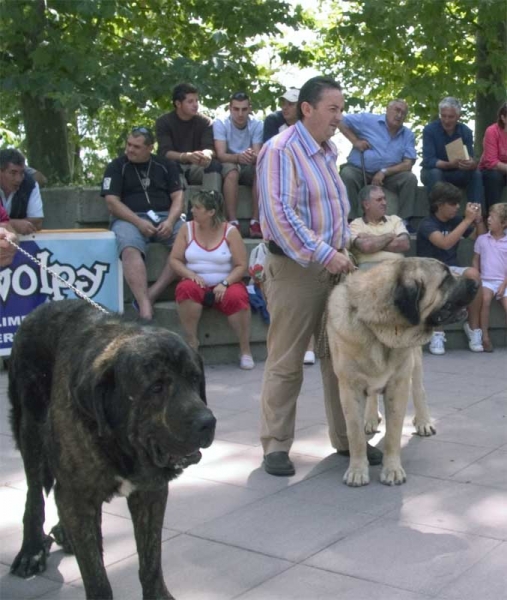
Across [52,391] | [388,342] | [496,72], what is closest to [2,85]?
[496,72]

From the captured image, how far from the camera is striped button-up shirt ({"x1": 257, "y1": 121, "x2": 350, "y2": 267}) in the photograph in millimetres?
5398

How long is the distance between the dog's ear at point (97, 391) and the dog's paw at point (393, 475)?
2546 mm

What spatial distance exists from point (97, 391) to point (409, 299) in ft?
7.90

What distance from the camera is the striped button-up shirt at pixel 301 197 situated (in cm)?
540

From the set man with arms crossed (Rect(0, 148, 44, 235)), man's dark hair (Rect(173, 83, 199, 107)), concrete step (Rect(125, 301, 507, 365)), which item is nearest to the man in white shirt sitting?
man's dark hair (Rect(173, 83, 199, 107))

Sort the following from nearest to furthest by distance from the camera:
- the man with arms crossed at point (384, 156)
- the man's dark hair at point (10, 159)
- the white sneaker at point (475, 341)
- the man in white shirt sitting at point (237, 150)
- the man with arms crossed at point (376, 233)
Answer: the man with arms crossed at point (376, 233), the man's dark hair at point (10, 159), the white sneaker at point (475, 341), the man in white shirt sitting at point (237, 150), the man with arms crossed at point (384, 156)

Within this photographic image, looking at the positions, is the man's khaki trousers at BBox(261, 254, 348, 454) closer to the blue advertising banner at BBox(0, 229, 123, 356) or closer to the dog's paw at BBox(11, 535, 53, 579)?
the dog's paw at BBox(11, 535, 53, 579)

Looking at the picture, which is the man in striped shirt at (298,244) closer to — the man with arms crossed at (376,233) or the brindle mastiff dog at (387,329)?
the brindle mastiff dog at (387,329)

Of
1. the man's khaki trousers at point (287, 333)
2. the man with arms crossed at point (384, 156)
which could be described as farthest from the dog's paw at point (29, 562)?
the man with arms crossed at point (384, 156)

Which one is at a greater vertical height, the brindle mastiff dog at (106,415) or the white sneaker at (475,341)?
the brindle mastiff dog at (106,415)

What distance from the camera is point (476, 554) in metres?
4.30

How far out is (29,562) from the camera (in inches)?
163

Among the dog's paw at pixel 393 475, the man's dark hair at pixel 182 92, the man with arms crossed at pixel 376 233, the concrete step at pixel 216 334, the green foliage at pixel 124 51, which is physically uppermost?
the green foliage at pixel 124 51

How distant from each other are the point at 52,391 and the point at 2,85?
345 inches
